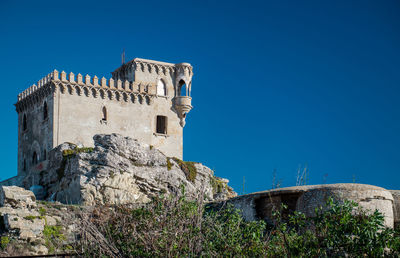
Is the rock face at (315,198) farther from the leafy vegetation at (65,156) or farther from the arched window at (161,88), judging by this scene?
the arched window at (161,88)

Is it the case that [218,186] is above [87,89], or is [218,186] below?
below

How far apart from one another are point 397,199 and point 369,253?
5.63 metres

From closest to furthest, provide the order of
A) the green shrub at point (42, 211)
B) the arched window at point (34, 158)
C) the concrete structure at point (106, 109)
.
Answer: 1. the green shrub at point (42, 211)
2. the concrete structure at point (106, 109)
3. the arched window at point (34, 158)

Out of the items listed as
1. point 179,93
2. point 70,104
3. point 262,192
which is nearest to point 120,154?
point 70,104

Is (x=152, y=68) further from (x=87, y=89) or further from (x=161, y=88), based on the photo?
(x=87, y=89)

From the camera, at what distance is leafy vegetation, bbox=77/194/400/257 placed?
456 inches

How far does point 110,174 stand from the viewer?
30.3 meters

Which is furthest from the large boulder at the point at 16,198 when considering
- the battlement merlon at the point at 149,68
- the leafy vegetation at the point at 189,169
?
the battlement merlon at the point at 149,68

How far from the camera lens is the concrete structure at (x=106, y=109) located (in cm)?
3694

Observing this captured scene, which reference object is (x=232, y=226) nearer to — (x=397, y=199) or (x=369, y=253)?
(x=369, y=253)

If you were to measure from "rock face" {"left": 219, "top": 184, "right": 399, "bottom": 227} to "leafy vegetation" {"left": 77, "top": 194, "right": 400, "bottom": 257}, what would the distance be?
5.71ft

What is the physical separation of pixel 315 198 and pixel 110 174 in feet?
51.6

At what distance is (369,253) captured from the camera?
11.5 meters

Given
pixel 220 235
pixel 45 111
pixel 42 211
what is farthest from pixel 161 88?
pixel 220 235
